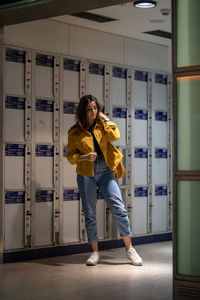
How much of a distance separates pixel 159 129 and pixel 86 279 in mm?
3123

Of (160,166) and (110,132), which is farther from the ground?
(110,132)

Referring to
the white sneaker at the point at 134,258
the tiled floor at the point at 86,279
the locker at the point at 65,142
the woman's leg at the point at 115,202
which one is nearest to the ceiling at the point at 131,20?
the locker at the point at 65,142

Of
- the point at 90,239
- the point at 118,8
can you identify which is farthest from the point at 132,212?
the point at 118,8

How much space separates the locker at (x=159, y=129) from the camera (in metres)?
7.11

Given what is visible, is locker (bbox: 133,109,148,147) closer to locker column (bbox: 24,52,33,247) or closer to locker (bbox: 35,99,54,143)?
locker (bbox: 35,99,54,143)

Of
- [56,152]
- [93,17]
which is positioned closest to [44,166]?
[56,152]

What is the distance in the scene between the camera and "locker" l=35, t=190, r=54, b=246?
5836 millimetres

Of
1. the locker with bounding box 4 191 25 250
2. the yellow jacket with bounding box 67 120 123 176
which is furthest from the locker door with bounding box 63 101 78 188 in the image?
the yellow jacket with bounding box 67 120 123 176

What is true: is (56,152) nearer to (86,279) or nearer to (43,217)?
(43,217)

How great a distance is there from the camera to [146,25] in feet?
20.9

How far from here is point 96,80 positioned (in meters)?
6.44

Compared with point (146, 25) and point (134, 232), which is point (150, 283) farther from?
point (146, 25)

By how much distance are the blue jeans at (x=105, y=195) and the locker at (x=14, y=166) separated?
0.79 meters

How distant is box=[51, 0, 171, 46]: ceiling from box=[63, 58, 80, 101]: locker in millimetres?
502
